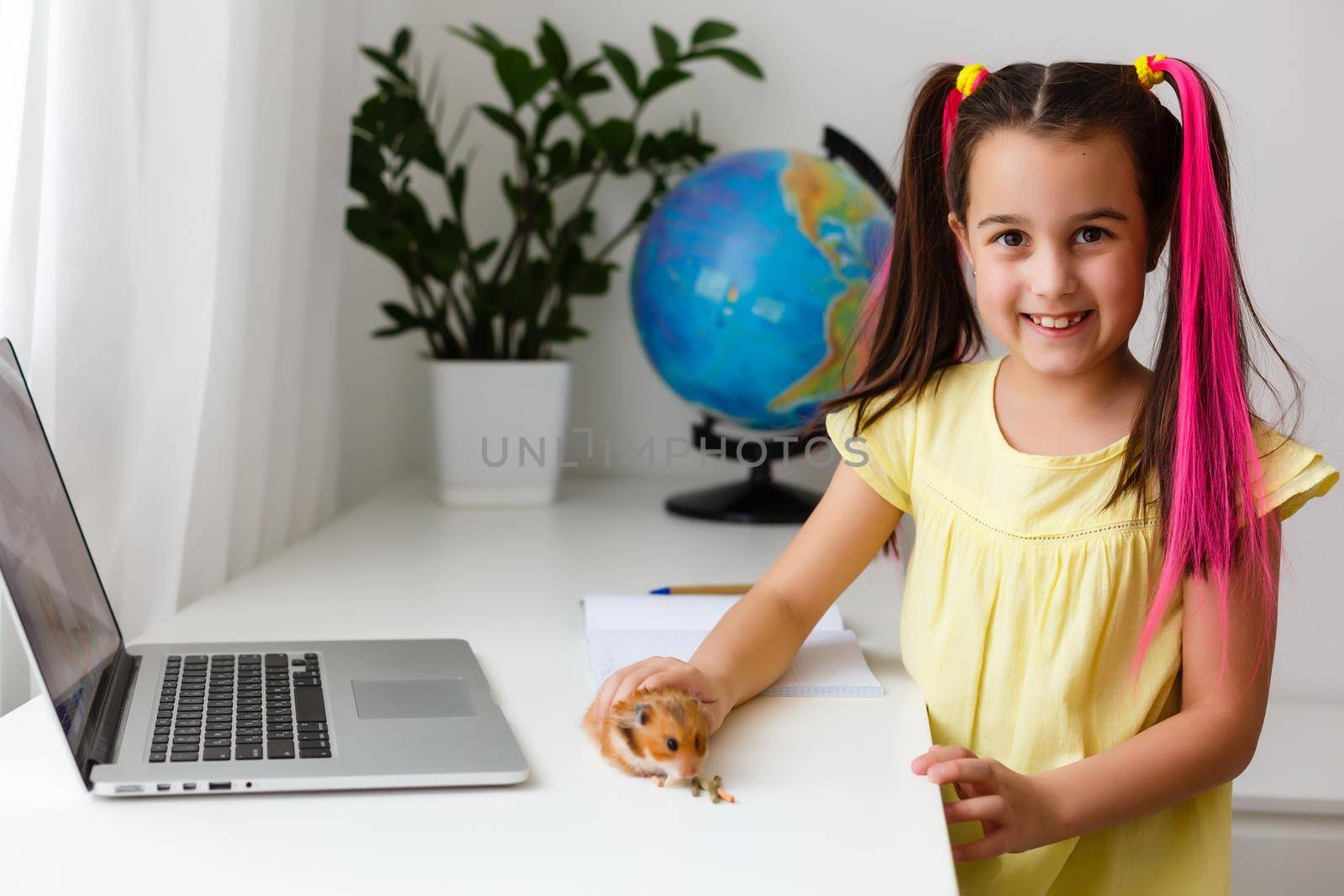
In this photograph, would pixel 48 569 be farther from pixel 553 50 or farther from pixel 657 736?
pixel 553 50

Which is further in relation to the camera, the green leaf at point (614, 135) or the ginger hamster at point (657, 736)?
the green leaf at point (614, 135)

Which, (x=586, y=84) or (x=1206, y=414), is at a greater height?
(x=586, y=84)

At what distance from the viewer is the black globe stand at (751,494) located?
141 cm

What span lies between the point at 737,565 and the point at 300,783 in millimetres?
636

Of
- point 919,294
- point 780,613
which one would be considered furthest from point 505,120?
point 780,613

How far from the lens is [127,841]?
569 mm

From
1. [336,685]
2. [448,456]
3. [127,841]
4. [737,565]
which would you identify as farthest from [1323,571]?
[127,841]

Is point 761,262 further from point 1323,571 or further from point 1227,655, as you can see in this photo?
point 1323,571

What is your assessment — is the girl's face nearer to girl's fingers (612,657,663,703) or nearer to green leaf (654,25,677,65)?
girl's fingers (612,657,663,703)

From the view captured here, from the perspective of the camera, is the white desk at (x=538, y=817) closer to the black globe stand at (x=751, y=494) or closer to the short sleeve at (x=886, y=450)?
the short sleeve at (x=886, y=450)

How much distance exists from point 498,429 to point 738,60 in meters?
0.52

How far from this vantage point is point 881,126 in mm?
1574

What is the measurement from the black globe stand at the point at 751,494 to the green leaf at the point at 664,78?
0.40m

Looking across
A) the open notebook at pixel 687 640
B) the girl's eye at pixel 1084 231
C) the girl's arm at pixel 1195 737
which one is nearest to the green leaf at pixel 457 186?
the open notebook at pixel 687 640
